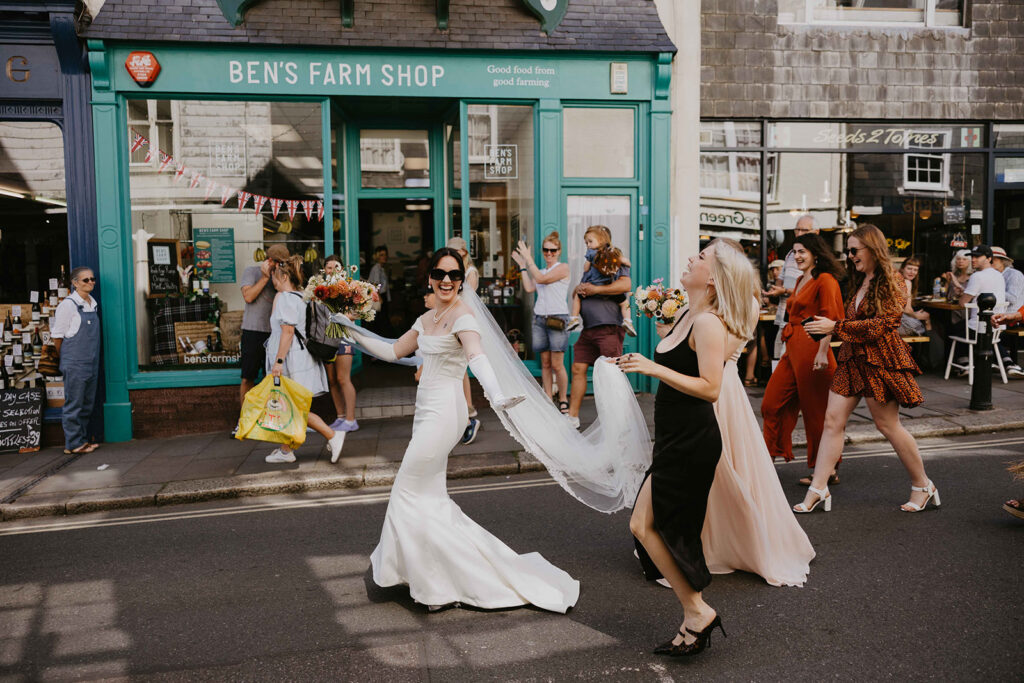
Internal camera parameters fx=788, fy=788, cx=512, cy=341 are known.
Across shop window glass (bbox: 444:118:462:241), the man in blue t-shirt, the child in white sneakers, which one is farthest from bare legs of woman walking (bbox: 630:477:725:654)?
shop window glass (bbox: 444:118:462:241)

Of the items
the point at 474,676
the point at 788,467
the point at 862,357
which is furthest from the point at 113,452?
the point at 862,357

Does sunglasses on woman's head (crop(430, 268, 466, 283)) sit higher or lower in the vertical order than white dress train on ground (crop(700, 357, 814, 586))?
higher

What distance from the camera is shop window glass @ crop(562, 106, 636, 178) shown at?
1020 cm

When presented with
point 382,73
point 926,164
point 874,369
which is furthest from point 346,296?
point 926,164

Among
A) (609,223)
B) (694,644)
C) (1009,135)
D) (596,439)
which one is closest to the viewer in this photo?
(694,644)

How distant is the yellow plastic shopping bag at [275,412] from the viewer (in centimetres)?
707

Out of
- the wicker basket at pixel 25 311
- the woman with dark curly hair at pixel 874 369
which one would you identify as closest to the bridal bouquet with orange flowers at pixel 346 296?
the woman with dark curly hair at pixel 874 369

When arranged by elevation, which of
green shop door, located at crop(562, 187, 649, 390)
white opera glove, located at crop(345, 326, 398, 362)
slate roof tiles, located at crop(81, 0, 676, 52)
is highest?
slate roof tiles, located at crop(81, 0, 676, 52)

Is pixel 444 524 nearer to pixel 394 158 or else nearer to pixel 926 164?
pixel 394 158

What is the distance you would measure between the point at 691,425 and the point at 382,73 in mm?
7317

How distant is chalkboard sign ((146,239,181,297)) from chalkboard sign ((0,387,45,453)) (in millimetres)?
1754

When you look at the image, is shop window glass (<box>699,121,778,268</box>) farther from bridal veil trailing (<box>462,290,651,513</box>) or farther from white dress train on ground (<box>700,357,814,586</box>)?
bridal veil trailing (<box>462,290,651,513</box>)

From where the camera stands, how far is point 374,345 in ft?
16.2

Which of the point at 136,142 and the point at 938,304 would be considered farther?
the point at 938,304
